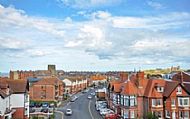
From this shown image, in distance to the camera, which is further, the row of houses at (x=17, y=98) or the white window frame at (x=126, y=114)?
the white window frame at (x=126, y=114)

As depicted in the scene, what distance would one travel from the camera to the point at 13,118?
54.5 m

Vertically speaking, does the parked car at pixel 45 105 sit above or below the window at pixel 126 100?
below

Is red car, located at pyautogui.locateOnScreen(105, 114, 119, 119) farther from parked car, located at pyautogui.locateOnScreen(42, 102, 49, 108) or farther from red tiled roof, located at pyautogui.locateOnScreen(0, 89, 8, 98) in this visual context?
parked car, located at pyautogui.locateOnScreen(42, 102, 49, 108)

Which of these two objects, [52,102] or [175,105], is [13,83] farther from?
[52,102]

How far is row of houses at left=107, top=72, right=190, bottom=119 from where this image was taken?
5569cm

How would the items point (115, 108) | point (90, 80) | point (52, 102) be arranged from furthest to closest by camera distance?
point (90, 80) → point (52, 102) → point (115, 108)

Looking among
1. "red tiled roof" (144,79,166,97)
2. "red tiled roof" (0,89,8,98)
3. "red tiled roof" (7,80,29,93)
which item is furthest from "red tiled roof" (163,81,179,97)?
"red tiled roof" (0,89,8,98)

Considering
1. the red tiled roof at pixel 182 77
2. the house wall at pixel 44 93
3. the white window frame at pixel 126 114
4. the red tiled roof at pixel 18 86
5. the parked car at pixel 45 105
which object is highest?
the red tiled roof at pixel 182 77

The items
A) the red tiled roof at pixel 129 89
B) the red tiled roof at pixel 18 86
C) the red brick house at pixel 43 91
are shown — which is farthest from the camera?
the red brick house at pixel 43 91

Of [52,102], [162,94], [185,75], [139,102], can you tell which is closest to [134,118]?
[139,102]

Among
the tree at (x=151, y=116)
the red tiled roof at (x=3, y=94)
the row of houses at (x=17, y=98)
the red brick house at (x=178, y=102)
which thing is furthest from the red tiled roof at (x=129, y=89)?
the red tiled roof at (x=3, y=94)

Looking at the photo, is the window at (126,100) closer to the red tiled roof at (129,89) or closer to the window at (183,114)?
the red tiled roof at (129,89)

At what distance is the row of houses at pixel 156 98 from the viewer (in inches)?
2192

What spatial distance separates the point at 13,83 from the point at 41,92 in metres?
38.5
